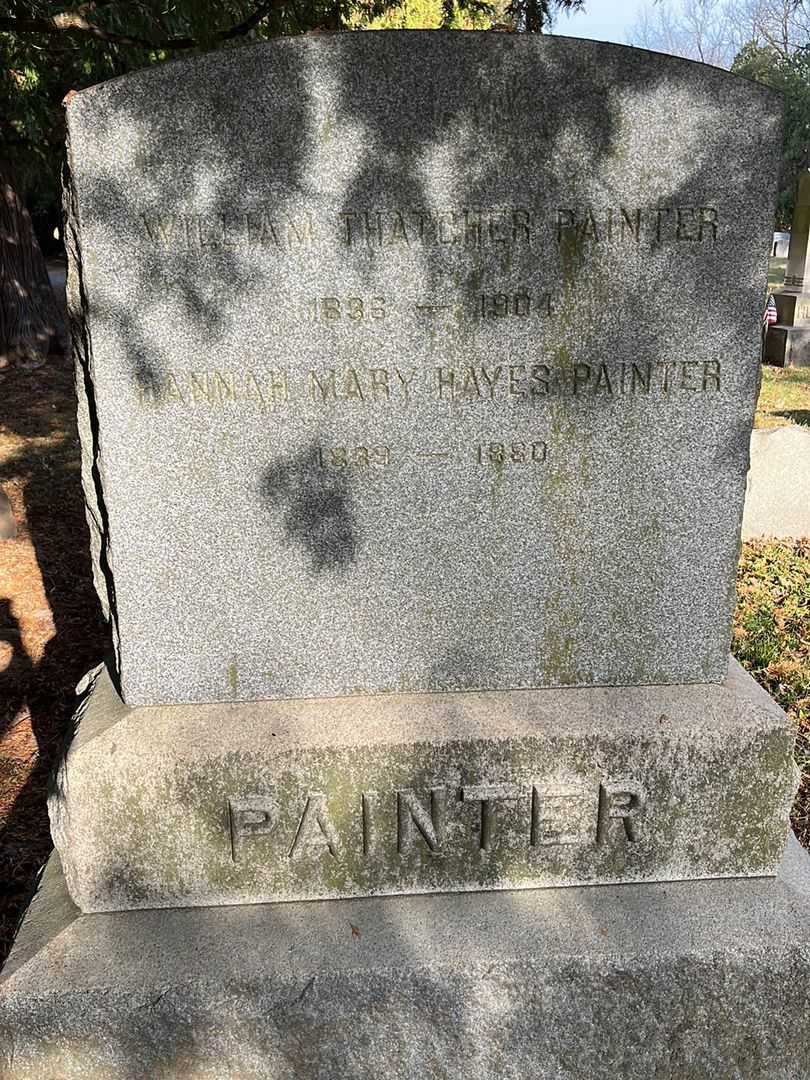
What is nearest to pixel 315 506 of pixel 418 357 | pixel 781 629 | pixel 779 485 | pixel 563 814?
pixel 418 357

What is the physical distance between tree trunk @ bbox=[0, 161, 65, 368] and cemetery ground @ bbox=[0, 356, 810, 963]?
5320mm

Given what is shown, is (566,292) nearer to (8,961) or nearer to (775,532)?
(8,961)

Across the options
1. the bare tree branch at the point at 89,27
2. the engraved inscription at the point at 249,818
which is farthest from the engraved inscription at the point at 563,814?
the bare tree branch at the point at 89,27

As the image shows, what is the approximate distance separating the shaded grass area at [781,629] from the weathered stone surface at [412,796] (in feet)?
3.95

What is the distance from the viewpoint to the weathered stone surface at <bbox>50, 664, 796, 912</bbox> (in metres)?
2.21

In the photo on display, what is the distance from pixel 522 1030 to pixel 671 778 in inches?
26.5

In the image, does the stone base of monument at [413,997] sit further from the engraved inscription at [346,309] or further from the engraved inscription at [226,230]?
the engraved inscription at [226,230]

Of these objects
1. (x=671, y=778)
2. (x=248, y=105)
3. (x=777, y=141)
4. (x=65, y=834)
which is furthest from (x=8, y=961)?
(x=777, y=141)

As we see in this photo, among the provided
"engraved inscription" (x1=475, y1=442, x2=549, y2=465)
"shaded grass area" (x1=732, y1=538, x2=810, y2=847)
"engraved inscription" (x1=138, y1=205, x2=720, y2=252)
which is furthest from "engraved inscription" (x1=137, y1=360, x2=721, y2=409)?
"shaded grass area" (x1=732, y1=538, x2=810, y2=847)

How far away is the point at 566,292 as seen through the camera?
2.12m

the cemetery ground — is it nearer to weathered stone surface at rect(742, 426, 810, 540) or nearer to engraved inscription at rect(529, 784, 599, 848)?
weathered stone surface at rect(742, 426, 810, 540)

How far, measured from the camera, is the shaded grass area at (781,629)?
154 inches

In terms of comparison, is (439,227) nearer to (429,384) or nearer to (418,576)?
(429,384)

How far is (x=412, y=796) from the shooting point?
88.5 inches
